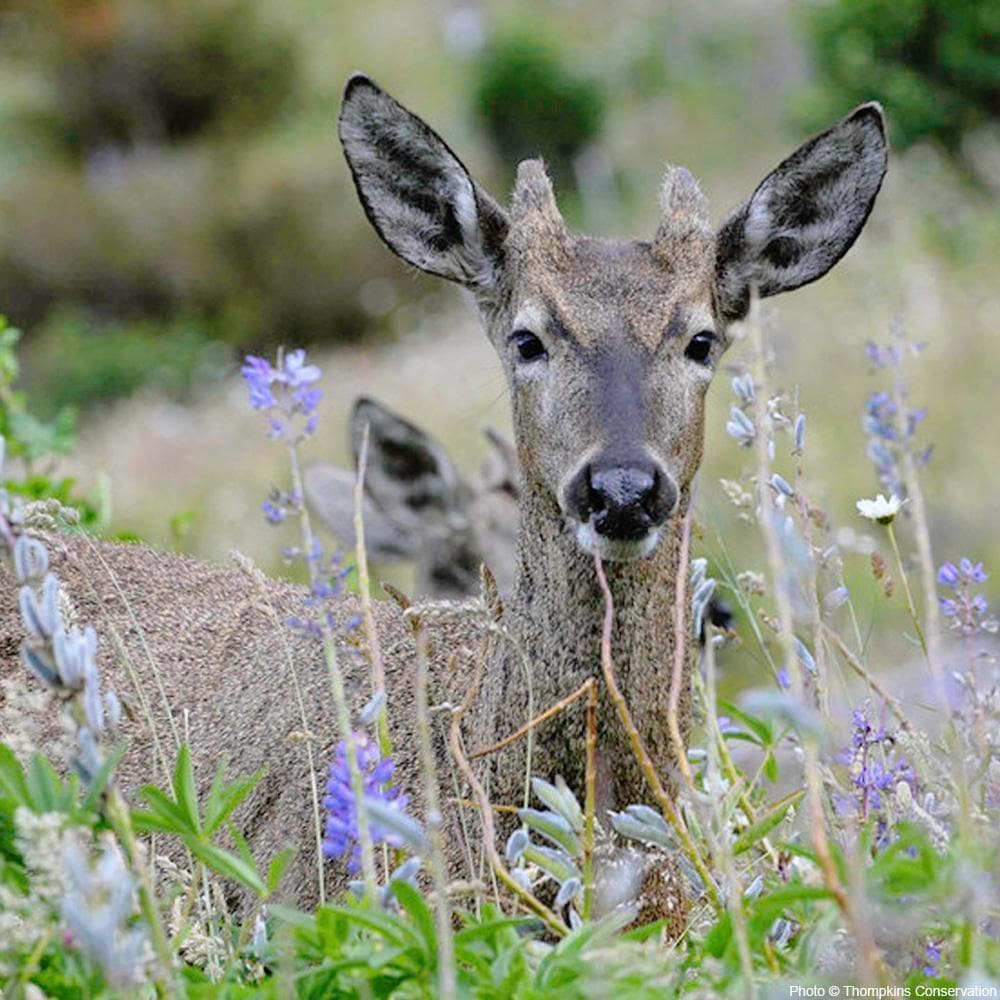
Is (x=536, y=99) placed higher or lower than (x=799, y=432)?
higher

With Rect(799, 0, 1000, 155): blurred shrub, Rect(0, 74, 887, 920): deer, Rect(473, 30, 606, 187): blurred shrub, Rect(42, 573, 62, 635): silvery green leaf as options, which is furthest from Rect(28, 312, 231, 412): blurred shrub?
Rect(42, 573, 62, 635): silvery green leaf

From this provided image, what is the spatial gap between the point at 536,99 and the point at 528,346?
38.9 m

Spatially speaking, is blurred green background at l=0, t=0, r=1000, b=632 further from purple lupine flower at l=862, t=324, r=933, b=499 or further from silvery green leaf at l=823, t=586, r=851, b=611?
purple lupine flower at l=862, t=324, r=933, b=499

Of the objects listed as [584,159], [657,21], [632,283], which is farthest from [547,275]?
[657,21]

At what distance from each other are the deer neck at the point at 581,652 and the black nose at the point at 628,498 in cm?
29

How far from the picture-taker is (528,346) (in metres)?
4.86

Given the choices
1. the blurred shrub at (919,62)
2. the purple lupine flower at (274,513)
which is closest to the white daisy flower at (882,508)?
the purple lupine flower at (274,513)

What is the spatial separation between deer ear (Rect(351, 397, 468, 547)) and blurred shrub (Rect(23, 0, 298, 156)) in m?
33.7

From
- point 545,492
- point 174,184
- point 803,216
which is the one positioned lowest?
point 545,492

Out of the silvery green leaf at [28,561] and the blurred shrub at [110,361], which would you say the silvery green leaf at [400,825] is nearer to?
the silvery green leaf at [28,561]

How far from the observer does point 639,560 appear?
4516mm

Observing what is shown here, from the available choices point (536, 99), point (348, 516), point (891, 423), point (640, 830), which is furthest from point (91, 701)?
point (536, 99)

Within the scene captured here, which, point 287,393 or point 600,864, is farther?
point 600,864

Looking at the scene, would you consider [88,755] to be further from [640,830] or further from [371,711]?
[640,830]
